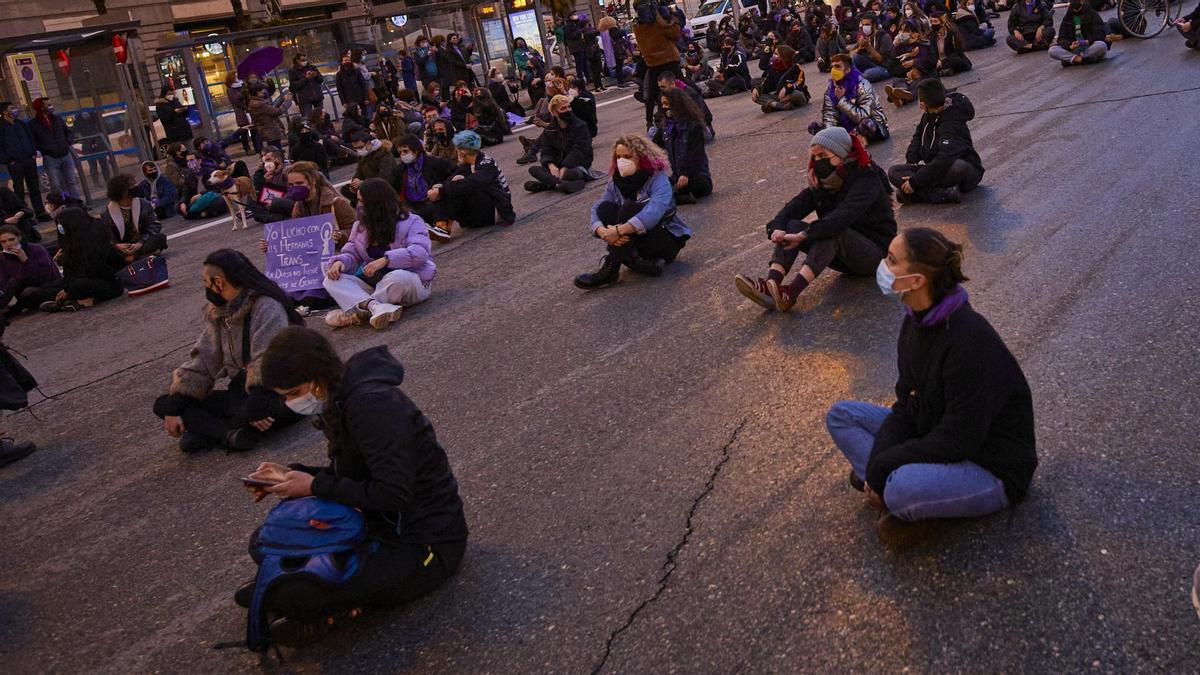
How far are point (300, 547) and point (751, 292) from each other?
3827 millimetres

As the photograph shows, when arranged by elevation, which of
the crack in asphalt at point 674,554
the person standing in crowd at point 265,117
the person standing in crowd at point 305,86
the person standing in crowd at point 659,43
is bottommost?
the crack in asphalt at point 674,554

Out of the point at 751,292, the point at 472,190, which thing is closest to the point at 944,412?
the point at 751,292

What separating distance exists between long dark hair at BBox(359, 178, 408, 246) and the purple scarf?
5.83 meters

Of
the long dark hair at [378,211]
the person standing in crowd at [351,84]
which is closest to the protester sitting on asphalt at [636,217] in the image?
the long dark hair at [378,211]

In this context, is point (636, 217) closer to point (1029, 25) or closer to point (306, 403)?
point (306, 403)

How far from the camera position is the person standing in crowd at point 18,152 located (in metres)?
17.5

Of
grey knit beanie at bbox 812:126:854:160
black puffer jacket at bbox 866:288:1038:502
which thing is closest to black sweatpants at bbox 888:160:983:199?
grey knit beanie at bbox 812:126:854:160

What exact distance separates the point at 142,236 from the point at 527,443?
26.5ft

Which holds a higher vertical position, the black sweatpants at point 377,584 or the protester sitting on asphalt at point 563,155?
the protester sitting on asphalt at point 563,155

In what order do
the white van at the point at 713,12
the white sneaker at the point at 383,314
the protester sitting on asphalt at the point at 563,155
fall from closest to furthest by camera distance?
the white sneaker at the point at 383,314, the protester sitting on asphalt at the point at 563,155, the white van at the point at 713,12

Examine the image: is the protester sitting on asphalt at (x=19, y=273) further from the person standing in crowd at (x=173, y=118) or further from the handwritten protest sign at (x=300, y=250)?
the person standing in crowd at (x=173, y=118)

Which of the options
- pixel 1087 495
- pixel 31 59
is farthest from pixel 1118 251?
pixel 31 59

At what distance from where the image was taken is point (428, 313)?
29.0 ft

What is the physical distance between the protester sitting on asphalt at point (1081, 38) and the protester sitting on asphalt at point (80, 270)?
1452 centimetres
